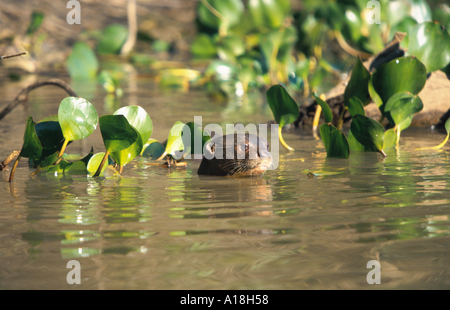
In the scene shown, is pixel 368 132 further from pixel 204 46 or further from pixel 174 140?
pixel 204 46

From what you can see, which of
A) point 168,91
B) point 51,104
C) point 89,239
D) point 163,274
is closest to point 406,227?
point 163,274

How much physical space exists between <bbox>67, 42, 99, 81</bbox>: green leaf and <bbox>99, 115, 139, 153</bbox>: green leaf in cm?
471

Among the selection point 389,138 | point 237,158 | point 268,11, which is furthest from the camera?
point 268,11

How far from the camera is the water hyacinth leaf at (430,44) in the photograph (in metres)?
3.82

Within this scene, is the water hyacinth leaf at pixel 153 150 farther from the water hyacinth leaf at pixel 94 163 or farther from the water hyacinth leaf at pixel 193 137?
the water hyacinth leaf at pixel 94 163

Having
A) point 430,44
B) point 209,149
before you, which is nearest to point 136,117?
point 209,149

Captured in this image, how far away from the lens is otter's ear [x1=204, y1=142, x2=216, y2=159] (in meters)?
3.01

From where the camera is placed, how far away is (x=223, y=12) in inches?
279

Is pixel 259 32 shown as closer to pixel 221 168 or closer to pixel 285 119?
pixel 285 119

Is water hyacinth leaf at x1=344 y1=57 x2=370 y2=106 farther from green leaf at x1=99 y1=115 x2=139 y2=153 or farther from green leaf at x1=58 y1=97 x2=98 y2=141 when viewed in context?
green leaf at x1=58 y1=97 x2=98 y2=141

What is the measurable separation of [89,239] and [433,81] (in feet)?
11.9

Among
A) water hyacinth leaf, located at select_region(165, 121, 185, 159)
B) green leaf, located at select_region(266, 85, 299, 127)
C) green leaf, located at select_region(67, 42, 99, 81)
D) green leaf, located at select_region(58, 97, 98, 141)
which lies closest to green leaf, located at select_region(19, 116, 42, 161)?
green leaf, located at select_region(58, 97, 98, 141)

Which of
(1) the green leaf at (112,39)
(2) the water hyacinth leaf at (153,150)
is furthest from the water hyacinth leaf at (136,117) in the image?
(1) the green leaf at (112,39)

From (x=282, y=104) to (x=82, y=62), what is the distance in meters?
4.66
